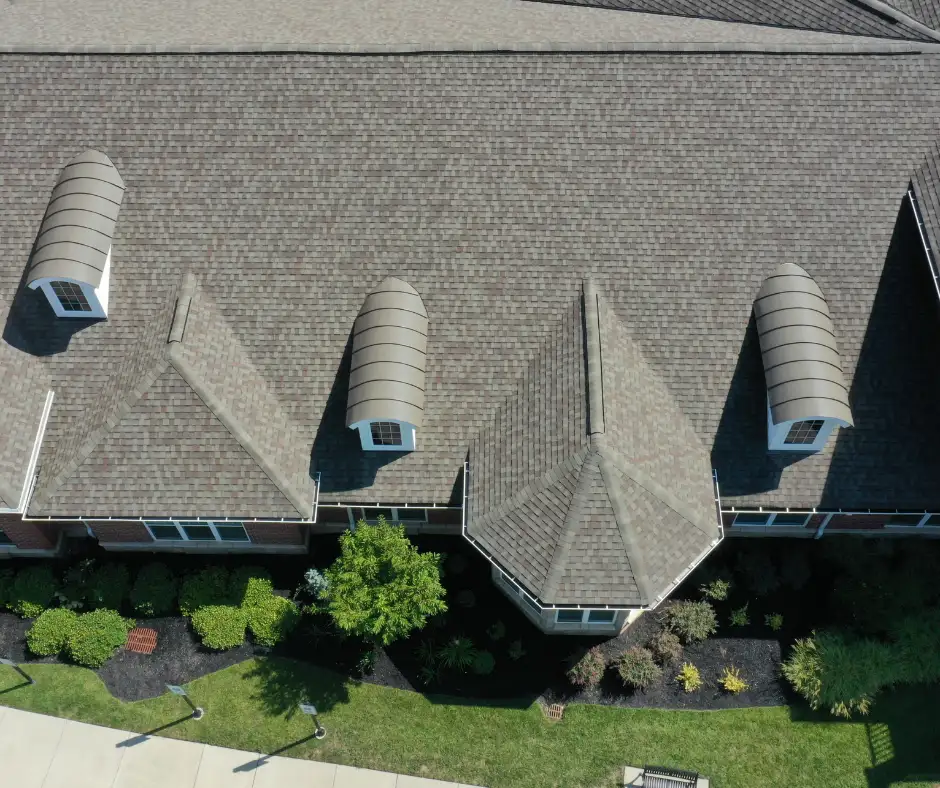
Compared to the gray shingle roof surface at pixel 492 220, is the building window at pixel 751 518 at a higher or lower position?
lower

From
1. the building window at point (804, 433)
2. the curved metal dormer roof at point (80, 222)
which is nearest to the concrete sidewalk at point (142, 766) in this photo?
the curved metal dormer roof at point (80, 222)

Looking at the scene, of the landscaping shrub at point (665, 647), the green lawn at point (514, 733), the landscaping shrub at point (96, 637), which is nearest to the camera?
the green lawn at point (514, 733)

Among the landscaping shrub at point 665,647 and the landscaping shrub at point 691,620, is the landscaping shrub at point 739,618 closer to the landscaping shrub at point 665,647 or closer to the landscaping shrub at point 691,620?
the landscaping shrub at point 691,620

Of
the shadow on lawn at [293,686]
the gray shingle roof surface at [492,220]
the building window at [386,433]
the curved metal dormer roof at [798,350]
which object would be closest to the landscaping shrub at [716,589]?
the gray shingle roof surface at [492,220]

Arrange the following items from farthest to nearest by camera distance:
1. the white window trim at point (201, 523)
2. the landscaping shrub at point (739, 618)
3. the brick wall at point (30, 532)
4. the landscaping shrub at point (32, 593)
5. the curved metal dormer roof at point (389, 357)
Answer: the landscaping shrub at point (32, 593)
the landscaping shrub at point (739, 618)
the brick wall at point (30, 532)
the white window trim at point (201, 523)
the curved metal dormer roof at point (389, 357)

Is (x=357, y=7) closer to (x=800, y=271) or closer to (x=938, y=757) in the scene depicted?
(x=800, y=271)

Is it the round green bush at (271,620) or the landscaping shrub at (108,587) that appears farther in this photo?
the landscaping shrub at (108,587)

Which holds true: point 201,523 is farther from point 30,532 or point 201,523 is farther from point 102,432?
point 30,532

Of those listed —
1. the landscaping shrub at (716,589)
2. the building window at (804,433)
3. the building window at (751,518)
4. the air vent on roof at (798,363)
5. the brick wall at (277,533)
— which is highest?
the air vent on roof at (798,363)
